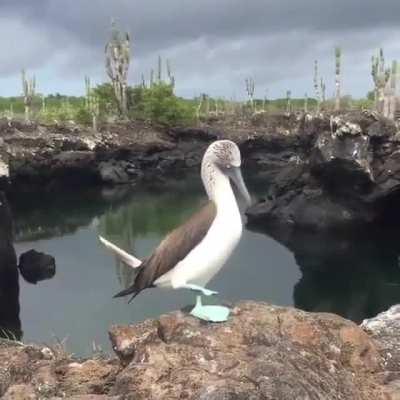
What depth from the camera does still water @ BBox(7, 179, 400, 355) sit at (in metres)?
17.2

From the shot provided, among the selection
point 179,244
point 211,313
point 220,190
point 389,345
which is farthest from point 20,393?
point 389,345

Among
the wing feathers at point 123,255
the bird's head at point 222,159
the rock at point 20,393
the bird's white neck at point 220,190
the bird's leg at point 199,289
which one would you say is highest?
the bird's head at point 222,159

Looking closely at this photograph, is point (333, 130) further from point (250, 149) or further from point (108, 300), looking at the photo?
point (250, 149)

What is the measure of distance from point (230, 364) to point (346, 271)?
69.1ft

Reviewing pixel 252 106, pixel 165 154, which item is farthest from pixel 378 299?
pixel 252 106

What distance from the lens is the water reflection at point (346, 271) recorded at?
810 inches

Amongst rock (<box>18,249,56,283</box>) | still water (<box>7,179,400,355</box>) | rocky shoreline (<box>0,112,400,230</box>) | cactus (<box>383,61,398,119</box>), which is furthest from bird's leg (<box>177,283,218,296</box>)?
cactus (<box>383,61,398,119</box>)

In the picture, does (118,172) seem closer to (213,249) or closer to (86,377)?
(86,377)

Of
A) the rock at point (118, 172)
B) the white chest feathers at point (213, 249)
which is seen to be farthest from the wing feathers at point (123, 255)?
the rock at point (118, 172)

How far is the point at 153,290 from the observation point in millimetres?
18656

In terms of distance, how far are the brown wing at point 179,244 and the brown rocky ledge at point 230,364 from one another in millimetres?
384

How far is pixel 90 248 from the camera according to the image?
28250 millimetres

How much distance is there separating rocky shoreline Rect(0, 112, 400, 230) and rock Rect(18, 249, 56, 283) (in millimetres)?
2422

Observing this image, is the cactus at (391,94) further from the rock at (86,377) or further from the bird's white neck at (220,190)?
the rock at (86,377)
